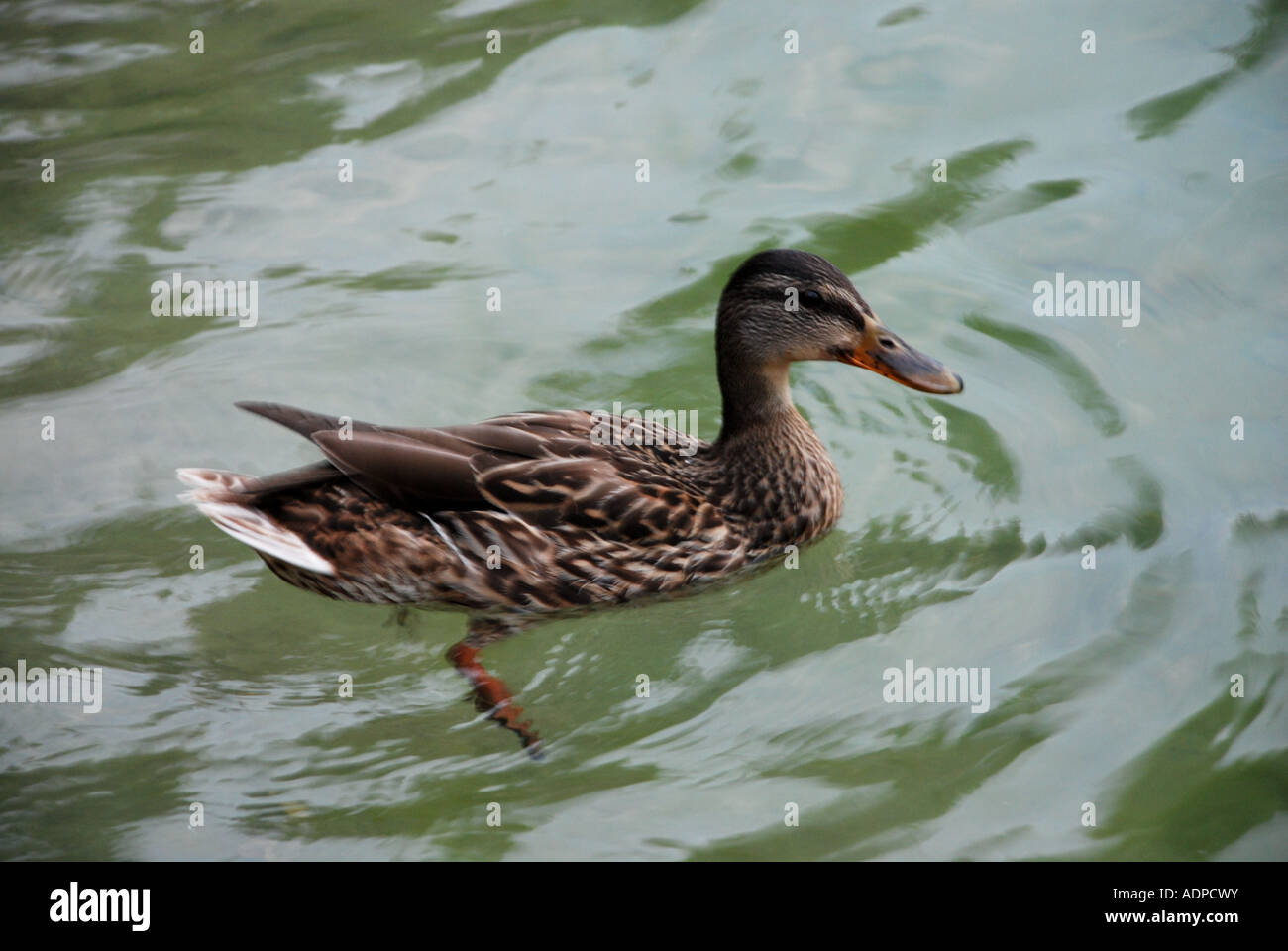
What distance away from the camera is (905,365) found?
21.1 ft

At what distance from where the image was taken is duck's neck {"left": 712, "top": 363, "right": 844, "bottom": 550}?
6559mm

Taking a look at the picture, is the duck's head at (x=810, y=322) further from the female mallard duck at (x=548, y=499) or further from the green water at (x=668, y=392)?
the green water at (x=668, y=392)

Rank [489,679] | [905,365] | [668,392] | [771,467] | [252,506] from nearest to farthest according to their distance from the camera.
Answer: [489,679], [252,506], [905,365], [771,467], [668,392]

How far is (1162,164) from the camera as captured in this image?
8.93 metres

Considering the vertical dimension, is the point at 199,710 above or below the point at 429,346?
below

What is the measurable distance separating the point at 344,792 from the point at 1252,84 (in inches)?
291

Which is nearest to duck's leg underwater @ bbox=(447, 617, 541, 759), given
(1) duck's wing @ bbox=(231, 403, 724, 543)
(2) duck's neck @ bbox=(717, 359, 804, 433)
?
(1) duck's wing @ bbox=(231, 403, 724, 543)

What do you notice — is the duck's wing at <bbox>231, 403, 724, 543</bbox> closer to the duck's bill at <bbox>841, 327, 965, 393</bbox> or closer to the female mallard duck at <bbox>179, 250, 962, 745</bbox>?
the female mallard duck at <bbox>179, 250, 962, 745</bbox>

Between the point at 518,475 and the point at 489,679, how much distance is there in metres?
0.88

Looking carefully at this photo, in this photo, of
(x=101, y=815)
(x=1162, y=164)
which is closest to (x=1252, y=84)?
(x=1162, y=164)
